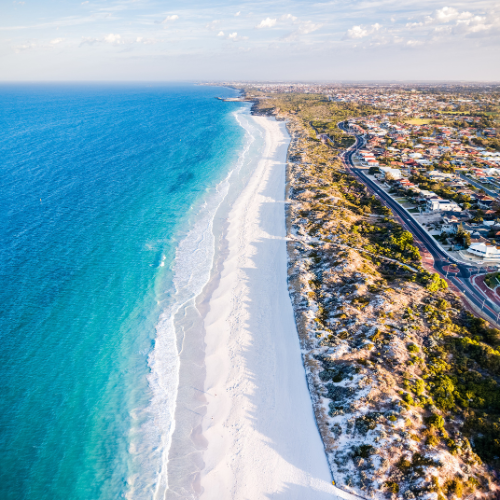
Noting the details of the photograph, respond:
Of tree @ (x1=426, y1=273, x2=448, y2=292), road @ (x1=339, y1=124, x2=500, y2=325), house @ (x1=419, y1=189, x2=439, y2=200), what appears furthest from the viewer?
house @ (x1=419, y1=189, x2=439, y2=200)

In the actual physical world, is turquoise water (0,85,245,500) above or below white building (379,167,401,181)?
below

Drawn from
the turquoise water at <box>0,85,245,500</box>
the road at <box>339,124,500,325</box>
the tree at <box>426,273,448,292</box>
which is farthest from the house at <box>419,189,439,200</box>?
the turquoise water at <box>0,85,245,500</box>

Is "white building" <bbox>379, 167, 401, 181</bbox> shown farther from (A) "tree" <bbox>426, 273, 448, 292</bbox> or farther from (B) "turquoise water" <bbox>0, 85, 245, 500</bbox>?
(A) "tree" <bbox>426, 273, 448, 292</bbox>

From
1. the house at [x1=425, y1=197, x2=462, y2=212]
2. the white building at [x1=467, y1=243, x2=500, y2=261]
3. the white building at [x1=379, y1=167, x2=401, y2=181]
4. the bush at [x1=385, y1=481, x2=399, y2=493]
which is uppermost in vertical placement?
the white building at [x1=379, y1=167, x2=401, y2=181]

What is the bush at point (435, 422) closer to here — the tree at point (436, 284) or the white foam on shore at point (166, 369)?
the tree at point (436, 284)

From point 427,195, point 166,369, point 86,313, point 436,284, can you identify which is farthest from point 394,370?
point 427,195

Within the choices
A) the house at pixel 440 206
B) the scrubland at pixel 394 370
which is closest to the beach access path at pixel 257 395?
the scrubland at pixel 394 370

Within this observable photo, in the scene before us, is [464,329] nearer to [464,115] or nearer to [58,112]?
[464,115]
